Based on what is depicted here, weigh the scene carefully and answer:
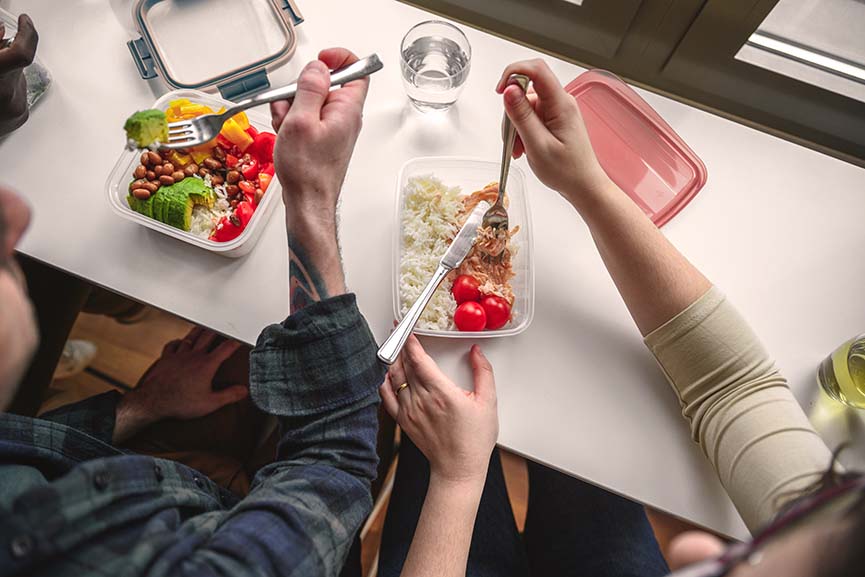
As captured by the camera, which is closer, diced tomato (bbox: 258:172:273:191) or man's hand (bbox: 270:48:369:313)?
man's hand (bbox: 270:48:369:313)

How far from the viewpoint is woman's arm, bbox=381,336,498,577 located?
0.87 metres

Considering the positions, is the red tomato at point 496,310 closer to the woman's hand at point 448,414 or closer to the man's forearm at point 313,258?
the woman's hand at point 448,414

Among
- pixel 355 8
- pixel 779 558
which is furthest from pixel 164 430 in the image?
pixel 779 558

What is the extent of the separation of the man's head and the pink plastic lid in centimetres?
94

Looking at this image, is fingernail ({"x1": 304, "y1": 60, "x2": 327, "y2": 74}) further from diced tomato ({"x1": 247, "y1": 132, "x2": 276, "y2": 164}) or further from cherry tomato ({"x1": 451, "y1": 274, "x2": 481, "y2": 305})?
cherry tomato ({"x1": 451, "y1": 274, "x2": 481, "y2": 305})

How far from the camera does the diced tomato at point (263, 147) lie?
1012mm

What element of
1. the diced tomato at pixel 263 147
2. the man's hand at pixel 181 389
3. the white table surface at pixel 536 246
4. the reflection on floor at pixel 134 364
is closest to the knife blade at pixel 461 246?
the white table surface at pixel 536 246

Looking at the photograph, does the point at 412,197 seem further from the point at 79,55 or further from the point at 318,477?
the point at 79,55

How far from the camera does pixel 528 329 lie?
99cm

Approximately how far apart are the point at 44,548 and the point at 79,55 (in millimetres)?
949

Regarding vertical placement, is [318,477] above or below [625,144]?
below

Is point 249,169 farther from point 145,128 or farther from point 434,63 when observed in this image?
point 434,63

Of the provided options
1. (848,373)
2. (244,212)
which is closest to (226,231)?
(244,212)

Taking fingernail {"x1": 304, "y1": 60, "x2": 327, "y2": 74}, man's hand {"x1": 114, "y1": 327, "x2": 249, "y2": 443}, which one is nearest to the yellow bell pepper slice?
fingernail {"x1": 304, "y1": 60, "x2": 327, "y2": 74}
